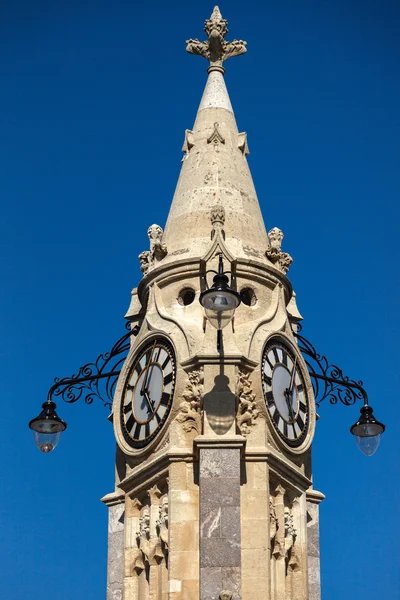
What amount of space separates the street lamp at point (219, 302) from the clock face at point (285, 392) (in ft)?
7.12

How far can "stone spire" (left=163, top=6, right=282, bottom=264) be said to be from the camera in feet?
86.6

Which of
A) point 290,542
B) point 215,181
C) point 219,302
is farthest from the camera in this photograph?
point 215,181

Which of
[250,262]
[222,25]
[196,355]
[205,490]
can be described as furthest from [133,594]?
[222,25]

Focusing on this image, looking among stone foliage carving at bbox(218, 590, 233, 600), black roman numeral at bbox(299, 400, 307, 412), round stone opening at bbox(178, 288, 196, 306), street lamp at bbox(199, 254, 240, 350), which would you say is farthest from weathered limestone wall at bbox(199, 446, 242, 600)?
round stone opening at bbox(178, 288, 196, 306)

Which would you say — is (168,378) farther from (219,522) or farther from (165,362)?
(219,522)

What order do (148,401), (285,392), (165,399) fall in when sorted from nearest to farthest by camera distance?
(165,399) → (148,401) → (285,392)

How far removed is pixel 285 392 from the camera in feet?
83.5

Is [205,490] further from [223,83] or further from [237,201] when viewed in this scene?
[223,83]

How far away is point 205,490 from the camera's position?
23.4 meters

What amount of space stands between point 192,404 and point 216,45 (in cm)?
824

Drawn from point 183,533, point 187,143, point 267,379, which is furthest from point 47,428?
point 187,143

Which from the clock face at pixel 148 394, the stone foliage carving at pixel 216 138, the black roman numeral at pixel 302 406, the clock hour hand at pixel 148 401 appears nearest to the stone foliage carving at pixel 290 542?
the black roman numeral at pixel 302 406

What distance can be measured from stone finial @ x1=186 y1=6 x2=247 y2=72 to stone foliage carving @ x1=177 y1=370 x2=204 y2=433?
7.65m

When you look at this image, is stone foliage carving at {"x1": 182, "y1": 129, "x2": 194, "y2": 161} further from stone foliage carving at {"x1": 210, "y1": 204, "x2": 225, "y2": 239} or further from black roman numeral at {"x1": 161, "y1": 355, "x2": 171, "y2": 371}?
black roman numeral at {"x1": 161, "y1": 355, "x2": 171, "y2": 371}
